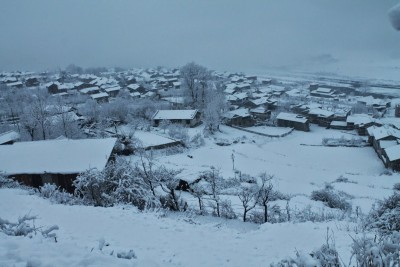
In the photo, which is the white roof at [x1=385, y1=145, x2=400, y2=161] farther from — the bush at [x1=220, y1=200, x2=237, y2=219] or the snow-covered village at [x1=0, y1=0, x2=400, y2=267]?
the bush at [x1=220, y1=200, x2=237, y2=219]

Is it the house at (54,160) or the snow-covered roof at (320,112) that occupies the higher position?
the house at (54,160)

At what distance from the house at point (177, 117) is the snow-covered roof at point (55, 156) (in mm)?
22236

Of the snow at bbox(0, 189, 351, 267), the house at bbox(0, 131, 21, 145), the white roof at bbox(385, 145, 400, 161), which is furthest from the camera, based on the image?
the house at bbox(0, 131, 21, 145)

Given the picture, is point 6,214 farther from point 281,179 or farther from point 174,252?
point 281,179

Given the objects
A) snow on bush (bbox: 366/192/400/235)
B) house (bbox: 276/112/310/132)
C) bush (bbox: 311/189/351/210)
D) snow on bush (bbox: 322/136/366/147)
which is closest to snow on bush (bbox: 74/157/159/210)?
snow on bush (bbox: 366/192/400/235)

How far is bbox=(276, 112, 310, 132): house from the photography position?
40.4 m

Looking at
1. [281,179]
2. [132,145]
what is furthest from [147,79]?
[281,179]

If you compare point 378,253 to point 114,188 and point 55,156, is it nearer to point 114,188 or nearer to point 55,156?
point 114,188

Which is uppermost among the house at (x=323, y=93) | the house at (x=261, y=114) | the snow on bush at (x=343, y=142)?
the house at (x=323, y=93)

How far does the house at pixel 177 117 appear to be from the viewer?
39.9m

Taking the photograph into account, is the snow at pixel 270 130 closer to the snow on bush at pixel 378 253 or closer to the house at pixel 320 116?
the house at pixel 320 116

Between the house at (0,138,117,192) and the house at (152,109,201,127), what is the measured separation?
73.7ft

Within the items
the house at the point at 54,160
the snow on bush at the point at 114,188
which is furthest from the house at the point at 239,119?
the snow on bush at the point at 114,188

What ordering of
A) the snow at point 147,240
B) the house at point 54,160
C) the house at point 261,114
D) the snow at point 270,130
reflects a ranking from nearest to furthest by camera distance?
the snow at point 147,240, the house at point 54,160, the snow at point 270,130, the house at point 261,114
